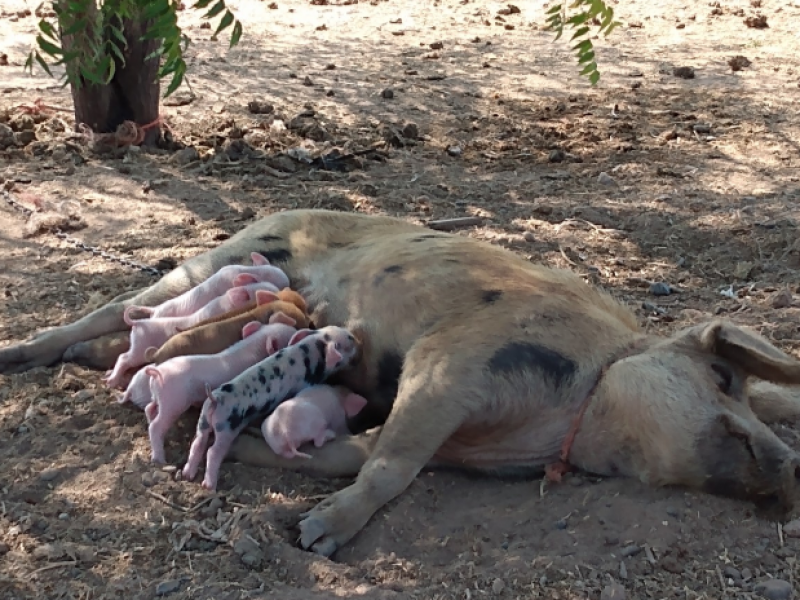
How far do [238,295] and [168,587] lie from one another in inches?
66.4

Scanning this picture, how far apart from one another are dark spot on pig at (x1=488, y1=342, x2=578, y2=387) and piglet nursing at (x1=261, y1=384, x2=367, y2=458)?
73cm

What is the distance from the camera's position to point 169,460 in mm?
3768

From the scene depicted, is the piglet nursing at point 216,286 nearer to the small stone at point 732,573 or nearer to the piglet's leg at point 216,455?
the piglet's leg at point 216,455

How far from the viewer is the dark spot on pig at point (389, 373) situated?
13.2ft

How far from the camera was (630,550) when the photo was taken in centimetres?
305

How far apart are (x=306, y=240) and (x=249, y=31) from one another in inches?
290

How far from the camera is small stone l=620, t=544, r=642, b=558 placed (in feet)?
9.97

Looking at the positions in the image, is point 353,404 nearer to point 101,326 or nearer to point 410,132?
point 101,326

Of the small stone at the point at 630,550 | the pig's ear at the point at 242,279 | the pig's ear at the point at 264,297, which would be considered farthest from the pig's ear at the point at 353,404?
the small stone at the point at 630,550

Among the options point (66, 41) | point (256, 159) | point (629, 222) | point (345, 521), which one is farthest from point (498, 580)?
point (66, 41)

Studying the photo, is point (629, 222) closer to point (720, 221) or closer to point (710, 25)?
point (720, 221)

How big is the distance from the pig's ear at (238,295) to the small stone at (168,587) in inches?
64.6

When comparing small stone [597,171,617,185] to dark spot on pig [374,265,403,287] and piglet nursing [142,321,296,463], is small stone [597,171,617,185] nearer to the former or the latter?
dark spot on pig [374,265,403,287]

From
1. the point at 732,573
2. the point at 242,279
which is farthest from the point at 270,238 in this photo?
the point at 732,573
